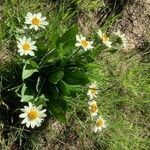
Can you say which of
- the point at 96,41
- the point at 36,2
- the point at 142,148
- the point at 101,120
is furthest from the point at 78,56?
Answer: the point at 142,148

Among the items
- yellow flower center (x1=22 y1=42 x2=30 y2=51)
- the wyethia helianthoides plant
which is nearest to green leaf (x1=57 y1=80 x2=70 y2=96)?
the wyethia helianthoides plant

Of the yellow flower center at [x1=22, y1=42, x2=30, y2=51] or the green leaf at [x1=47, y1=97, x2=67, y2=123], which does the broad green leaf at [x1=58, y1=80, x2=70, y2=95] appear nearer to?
the green leaf at [x1=47, y1=97, x2=67, y2=123]

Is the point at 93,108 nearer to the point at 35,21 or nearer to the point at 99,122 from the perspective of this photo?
the point at 99,122

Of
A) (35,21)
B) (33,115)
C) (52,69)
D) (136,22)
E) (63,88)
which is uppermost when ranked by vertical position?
(136,22)

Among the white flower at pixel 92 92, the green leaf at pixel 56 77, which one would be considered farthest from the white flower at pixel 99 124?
the green leaf at pixel 56 77

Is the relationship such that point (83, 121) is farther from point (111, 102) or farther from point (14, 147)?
point (14, 147)

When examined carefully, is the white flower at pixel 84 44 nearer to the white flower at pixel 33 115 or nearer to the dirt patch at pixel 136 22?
the white flower at pixel 33 115

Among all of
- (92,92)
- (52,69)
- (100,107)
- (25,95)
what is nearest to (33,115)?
(25,95)
